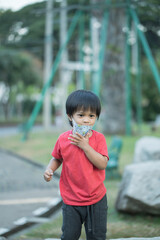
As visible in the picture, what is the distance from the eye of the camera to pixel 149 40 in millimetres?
13875

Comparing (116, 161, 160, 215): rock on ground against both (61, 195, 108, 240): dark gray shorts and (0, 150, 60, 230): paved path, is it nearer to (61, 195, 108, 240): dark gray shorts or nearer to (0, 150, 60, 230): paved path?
(0, 150, 60, 230): paved path

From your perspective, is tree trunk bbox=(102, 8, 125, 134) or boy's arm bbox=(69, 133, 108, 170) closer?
boy's arm bbox=(69, 133, 108, 170)

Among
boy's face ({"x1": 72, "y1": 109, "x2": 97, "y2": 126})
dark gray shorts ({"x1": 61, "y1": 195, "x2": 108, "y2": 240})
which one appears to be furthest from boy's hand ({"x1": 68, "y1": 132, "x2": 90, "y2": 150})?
dark gray shorts ({"x1": 61, "y1": 195, "x2": 108, "y2": 240})

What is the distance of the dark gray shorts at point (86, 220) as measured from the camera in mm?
2789

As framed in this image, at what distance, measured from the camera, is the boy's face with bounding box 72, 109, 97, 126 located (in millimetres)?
2762

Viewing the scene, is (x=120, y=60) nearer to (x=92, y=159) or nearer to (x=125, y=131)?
(x=125, y=131)

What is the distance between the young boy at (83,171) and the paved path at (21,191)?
2381 millimetres

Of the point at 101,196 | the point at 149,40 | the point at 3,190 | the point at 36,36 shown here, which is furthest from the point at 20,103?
the point at 101,196

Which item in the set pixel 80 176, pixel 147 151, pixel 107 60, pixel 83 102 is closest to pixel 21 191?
pixel 147 151

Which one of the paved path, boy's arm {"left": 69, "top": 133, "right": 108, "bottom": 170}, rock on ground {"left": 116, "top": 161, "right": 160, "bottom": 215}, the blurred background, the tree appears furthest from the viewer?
the tree

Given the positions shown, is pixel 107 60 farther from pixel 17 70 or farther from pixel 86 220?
pixel 17 70

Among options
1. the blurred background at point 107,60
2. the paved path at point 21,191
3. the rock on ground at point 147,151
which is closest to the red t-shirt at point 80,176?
the blurred background at point 107,60

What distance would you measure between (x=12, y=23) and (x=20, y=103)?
43.2 metres

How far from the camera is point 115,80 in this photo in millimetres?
16469
